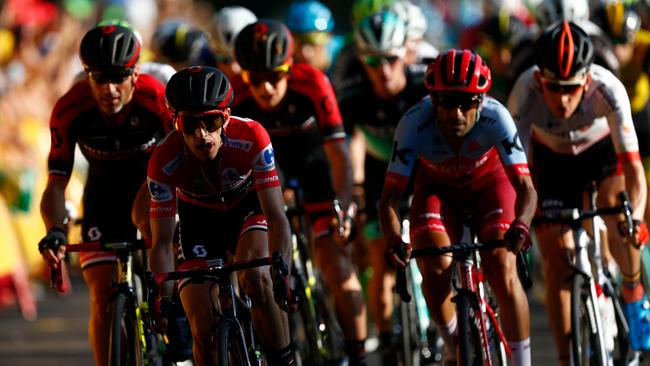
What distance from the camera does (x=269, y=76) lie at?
393 inches

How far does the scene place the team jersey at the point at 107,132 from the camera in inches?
359

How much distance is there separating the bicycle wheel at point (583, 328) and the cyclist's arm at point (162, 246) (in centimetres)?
243

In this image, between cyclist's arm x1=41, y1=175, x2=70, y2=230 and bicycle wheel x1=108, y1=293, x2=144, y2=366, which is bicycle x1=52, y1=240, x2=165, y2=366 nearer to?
bicycle wheel x1=108, y1=293, x2=144, y2=366

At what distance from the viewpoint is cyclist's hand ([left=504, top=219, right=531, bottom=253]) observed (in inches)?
312

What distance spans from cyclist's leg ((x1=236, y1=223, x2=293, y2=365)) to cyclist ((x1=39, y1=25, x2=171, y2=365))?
1191 millimetres

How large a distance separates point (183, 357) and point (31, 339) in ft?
22.8

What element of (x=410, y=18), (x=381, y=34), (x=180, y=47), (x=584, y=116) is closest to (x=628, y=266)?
(x=584, y=116)

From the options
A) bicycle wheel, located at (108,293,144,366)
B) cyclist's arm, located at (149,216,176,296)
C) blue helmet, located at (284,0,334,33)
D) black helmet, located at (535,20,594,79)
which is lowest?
bicycle wheel, located at (108,293,144,366)

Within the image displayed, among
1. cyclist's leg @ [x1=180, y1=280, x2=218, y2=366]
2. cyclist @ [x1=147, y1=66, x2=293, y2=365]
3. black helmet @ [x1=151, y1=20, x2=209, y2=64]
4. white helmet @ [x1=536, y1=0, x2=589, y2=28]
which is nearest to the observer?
cyclist's leg @ [x1=180, y1=280, x2=218, y2=366]

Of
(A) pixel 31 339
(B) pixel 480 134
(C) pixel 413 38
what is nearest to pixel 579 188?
(B) pixel 480 134

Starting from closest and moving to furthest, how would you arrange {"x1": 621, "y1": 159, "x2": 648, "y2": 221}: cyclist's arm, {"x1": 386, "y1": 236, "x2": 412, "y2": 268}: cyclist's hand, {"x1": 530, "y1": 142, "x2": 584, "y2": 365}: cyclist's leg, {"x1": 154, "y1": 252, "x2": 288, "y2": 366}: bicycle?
A: {"x1": 154, "y1": 252, "x2": 288, "y2": 366}: bicycle
{"x1": 386, "y1": 236, "x2": 412, "y2": 268}: cyclist's hand
{"x1": 621, "y1": 159, "x2": 648, "y2": 221}: cyclist's arm
{"x1": 530, "y1": 142, "x2": 584, "y2": 365}: cyclist's leg

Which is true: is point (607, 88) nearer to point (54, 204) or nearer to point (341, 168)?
point (341, 168)

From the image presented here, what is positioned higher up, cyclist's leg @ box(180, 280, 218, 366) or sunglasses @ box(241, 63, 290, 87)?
sunglasses @ box(241, 63, 290, 87)

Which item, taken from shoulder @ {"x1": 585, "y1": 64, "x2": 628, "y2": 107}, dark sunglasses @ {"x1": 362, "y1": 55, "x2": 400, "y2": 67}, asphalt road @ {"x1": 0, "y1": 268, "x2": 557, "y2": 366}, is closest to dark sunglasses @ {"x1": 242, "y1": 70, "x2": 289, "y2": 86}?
dark sunglasses @ {"x1": 362, "y1": 55, "x2": 400, "y2": 67}
